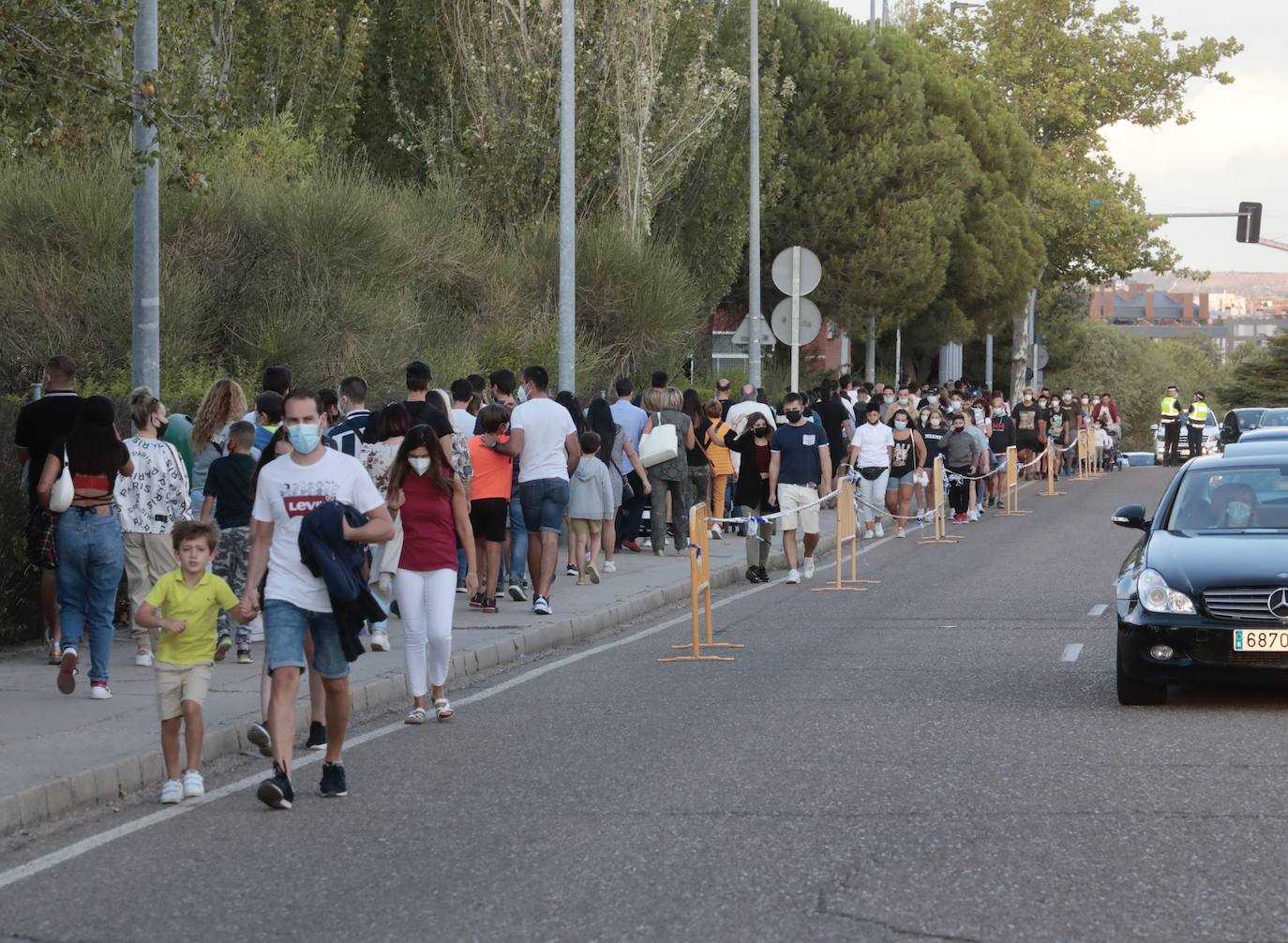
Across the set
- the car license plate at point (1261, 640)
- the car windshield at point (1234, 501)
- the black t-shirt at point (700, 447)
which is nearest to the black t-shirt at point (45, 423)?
the car windshield at point (1234, 501)

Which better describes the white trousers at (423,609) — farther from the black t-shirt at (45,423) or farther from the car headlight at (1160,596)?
the car headlight at (1160,596)

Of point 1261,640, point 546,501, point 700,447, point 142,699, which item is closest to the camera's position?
point 1261,640

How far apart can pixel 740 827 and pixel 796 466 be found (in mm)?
11709

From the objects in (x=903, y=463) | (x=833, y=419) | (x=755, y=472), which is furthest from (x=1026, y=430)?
(x=755, y=472)

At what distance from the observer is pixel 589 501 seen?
18922 millimetres

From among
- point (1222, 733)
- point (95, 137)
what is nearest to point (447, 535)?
point (1222, 733)

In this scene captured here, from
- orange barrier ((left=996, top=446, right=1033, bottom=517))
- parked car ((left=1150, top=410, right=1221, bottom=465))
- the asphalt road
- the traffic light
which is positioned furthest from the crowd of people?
parked car ((left=1150, top=410, right=1221, bottom=465))

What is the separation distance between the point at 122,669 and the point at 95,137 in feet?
28.9

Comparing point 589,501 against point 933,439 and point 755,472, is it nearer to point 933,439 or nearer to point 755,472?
point 755,472

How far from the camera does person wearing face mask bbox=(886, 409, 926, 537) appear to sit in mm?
28016

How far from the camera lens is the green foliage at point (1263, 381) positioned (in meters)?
59.4

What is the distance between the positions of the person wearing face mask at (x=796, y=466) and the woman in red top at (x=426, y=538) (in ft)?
28.8

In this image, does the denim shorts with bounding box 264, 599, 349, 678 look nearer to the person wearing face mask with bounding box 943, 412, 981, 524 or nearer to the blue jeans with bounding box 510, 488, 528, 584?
the blue jeans with bounding box 510, 488, 528, 584

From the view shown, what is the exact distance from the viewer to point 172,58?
16.9 meters
